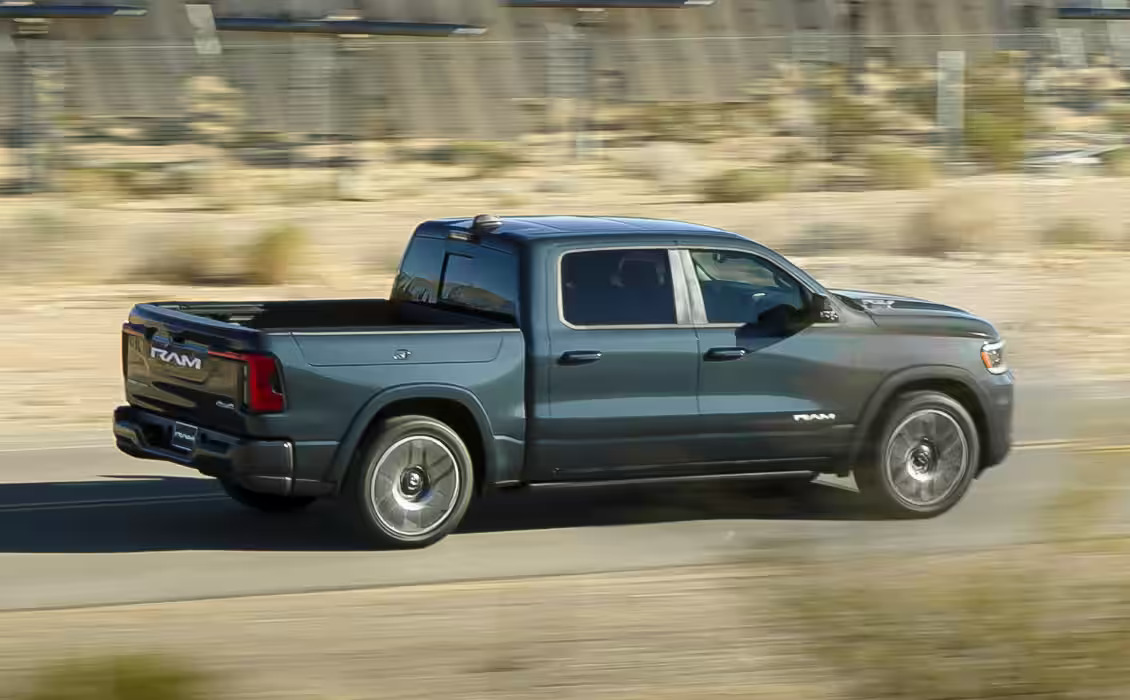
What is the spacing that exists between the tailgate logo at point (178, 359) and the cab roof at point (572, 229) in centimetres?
174

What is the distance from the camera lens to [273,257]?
21406 millimetres

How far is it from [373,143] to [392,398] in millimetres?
19533

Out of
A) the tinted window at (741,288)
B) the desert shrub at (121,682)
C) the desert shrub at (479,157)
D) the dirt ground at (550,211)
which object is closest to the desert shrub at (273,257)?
the dirt ground at (550,211)

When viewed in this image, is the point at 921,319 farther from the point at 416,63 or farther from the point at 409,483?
the point at 416,63

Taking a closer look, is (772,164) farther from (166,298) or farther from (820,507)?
(820,507)

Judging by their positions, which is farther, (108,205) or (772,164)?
(772,164)

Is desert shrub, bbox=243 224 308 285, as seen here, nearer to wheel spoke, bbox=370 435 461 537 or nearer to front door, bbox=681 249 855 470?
front door, bbox=681 249 855 470

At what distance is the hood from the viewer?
1021 cm

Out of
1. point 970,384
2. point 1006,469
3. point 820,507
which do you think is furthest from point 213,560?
point 1006,469

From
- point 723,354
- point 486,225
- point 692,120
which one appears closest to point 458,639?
point 723,354

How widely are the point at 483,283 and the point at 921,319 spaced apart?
2.48m

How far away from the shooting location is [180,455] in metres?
9.34

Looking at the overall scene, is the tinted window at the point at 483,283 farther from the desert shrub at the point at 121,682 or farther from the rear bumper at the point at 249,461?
the desert shrub at the point at 121,682

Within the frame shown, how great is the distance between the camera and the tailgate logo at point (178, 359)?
363 inches
